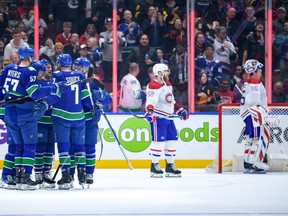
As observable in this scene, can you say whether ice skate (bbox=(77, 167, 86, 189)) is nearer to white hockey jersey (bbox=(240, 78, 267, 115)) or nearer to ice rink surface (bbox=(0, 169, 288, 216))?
ice rink surface (bbox=(0, 169, 288, 216))

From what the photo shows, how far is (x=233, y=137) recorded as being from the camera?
13.3m

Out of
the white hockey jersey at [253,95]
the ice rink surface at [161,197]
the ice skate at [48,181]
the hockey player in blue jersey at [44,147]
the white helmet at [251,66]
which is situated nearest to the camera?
the ice rink surface at [161,197]

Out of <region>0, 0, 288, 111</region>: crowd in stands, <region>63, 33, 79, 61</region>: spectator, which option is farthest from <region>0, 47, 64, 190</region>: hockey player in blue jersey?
<region>63, 33, 79, 61</region>: spectator

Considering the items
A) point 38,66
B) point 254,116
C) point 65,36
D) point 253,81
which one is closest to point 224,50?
point 253,81

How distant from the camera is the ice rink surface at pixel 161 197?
7.81m

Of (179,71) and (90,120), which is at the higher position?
(179,71)

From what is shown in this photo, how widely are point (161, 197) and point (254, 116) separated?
4.04 metres

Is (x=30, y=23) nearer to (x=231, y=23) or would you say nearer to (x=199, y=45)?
(x=199, y=45)

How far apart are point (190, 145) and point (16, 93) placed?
467cm

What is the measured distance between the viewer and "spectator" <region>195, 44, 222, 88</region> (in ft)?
45.6

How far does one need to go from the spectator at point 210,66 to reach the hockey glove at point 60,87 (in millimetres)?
4184

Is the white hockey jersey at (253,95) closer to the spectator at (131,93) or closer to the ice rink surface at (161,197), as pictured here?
the ice rink surface at (161,197)

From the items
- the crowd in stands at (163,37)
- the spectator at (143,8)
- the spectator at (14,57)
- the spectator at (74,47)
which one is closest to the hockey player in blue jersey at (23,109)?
the spectator at (14,57)

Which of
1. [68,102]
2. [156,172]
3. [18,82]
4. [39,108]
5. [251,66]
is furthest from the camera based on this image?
[251,66]
